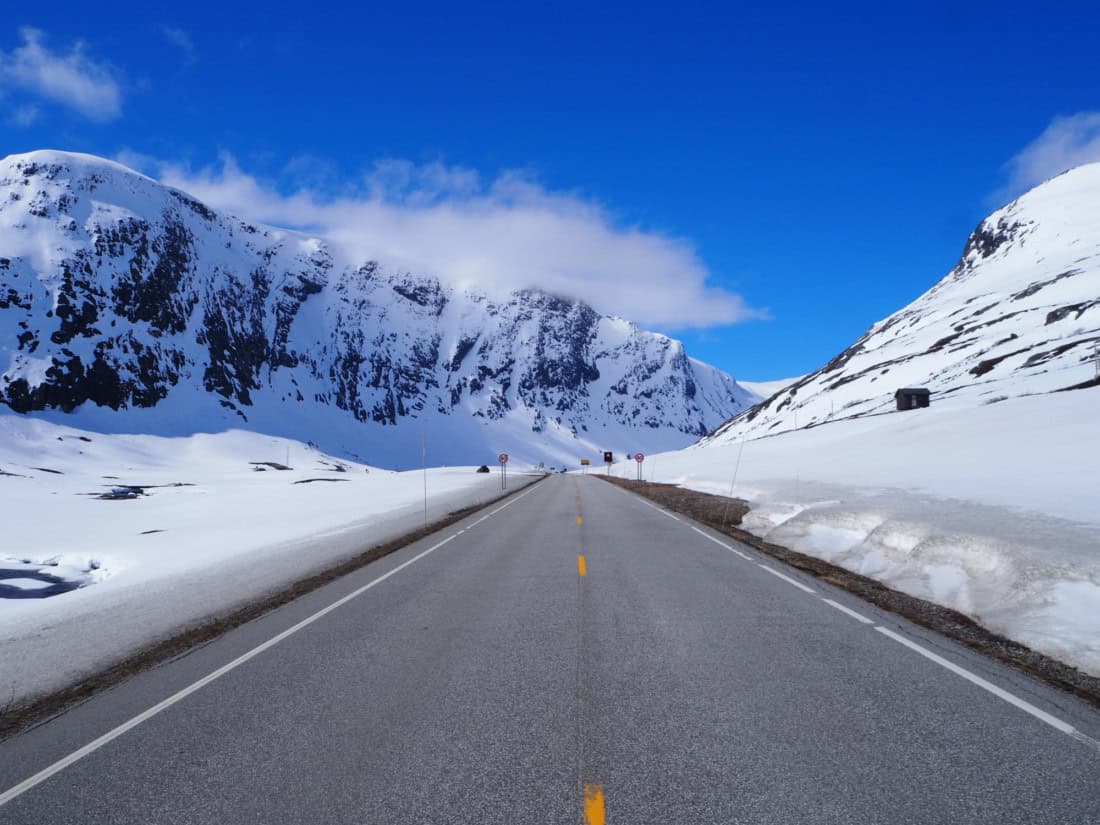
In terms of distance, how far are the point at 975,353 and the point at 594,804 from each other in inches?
4691

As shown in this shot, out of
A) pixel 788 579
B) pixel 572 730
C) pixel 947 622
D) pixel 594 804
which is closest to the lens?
pixel 594 804

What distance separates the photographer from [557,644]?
7117mm

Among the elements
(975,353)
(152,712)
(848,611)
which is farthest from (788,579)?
(975,353)

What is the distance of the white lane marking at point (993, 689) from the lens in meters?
4.84

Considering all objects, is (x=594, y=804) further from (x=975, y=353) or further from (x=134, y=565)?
(x=975, y=353)

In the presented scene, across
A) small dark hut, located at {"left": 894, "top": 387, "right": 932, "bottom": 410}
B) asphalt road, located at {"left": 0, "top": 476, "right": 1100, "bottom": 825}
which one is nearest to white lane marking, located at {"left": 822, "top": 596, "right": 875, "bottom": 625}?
asphalt road, located at {"left": 0, "top": 476, "right": 1100, "bottom": 825}

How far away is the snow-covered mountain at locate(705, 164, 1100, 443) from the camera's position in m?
71.1

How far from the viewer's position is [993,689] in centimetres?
560

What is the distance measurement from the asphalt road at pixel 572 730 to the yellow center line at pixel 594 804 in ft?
0.05

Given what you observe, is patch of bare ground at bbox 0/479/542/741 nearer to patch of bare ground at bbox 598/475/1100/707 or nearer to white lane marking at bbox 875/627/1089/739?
white lane marking at bbox 875/627/1089/739

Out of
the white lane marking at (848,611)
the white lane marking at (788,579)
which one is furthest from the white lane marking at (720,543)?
the white lane marking at (848,611)

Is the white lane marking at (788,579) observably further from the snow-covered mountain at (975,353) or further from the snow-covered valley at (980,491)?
the snow-covered mountain at (975,353)

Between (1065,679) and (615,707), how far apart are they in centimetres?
420

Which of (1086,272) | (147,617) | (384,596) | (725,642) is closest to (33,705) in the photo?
(147,617)
